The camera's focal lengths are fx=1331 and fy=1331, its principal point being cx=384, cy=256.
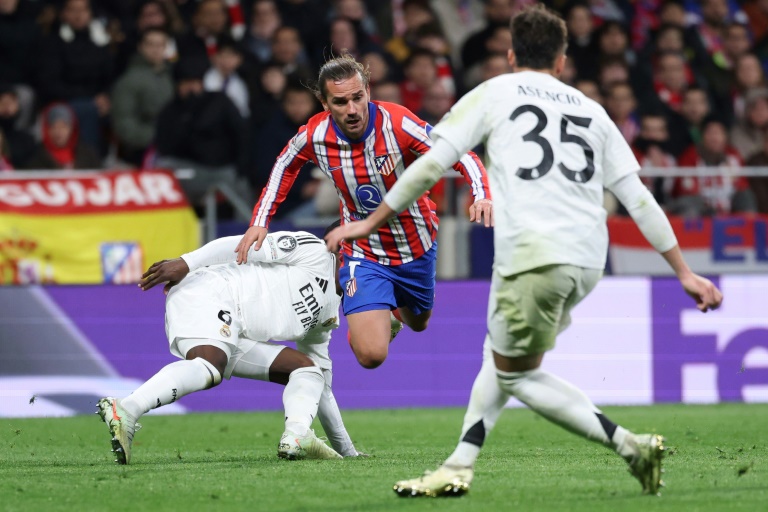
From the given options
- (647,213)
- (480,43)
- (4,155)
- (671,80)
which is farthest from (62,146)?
(647,213)

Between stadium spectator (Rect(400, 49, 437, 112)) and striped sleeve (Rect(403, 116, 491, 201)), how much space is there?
18.8 ft

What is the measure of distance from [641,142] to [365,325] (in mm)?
6617

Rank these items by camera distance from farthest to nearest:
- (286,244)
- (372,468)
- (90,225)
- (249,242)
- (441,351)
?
(90,225), (441,351), (286,244), (249,242), (372,468)

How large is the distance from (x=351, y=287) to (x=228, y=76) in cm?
602

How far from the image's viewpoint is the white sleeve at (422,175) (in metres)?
5.26

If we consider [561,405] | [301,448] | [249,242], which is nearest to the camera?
[561,405]

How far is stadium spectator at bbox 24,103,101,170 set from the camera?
41.2 ft

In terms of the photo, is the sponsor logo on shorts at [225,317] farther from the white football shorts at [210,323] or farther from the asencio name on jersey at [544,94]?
the asencio name on jersey at [544,94]

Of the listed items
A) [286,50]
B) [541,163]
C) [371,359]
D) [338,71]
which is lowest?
[371,359]

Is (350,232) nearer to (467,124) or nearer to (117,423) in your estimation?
(467,124)

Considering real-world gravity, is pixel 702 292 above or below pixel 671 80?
below

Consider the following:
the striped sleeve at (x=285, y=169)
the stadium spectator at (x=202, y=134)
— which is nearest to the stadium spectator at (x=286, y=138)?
the stadium spectator at (x=202, y=134)

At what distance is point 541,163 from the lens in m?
5.25

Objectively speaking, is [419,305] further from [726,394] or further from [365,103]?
[726,394]
